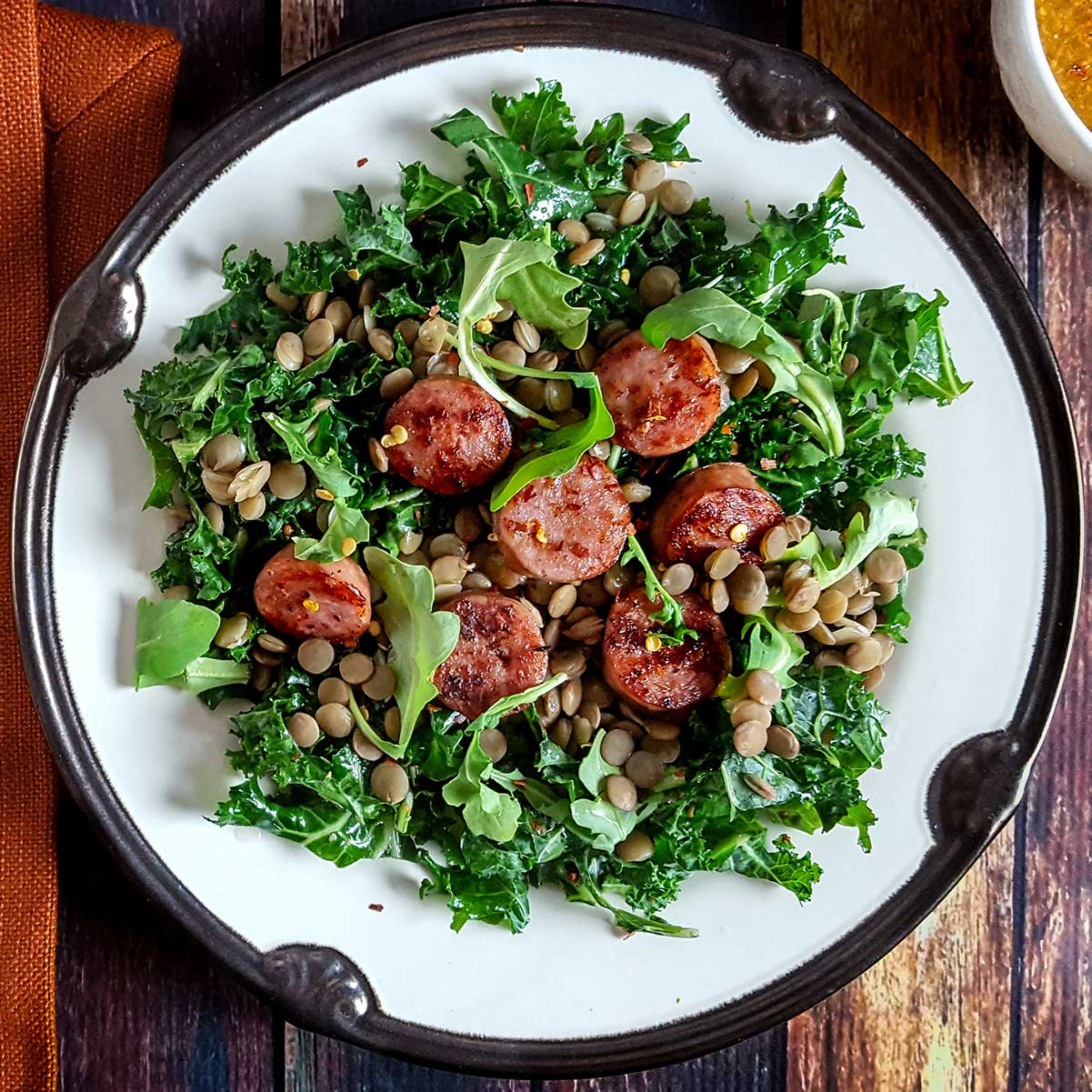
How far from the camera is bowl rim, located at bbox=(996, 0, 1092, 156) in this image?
7.26ft

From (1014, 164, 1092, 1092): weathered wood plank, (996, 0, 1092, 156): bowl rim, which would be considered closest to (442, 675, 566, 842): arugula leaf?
(1014, 164, 1092, 1092): weathered wood plank

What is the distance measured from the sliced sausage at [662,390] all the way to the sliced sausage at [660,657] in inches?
12.1

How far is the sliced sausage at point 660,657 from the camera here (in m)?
2.13

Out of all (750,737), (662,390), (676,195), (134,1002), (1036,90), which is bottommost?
(134,1002)

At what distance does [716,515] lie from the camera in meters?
2.08

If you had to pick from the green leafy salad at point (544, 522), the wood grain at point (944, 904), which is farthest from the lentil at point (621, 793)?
the wood grain at point (944, 904)

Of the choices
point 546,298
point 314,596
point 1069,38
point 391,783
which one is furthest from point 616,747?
point 1069,38

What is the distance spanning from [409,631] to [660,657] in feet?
1.55

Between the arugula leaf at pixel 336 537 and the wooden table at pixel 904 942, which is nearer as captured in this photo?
the arugula leaf at pixel 336 537

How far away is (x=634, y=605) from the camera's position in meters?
2.14

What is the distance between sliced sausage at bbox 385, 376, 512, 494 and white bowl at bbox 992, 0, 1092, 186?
125 centimetres

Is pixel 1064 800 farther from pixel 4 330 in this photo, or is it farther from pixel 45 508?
pixel 4 330

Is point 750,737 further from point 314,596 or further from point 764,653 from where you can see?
point 314,596

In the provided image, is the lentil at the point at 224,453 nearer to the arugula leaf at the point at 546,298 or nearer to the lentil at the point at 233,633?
the lentil at the point at 233,633
